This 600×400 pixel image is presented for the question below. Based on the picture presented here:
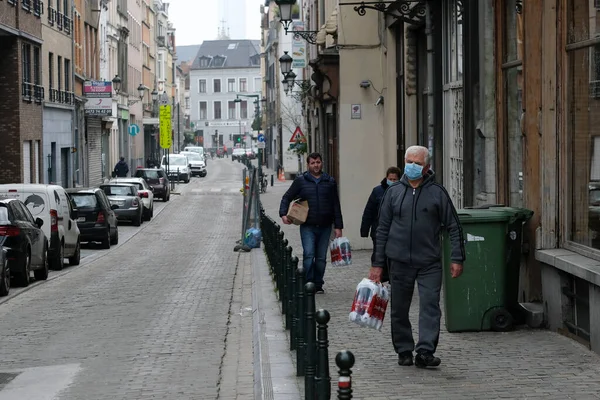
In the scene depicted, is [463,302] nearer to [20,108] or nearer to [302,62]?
[20,108]

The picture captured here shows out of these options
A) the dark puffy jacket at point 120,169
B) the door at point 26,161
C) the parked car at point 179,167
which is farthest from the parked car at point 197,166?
the door at point 26,161

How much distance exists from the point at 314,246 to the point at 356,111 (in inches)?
380

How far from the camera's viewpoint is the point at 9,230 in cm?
1831

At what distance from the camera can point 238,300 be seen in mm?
16406

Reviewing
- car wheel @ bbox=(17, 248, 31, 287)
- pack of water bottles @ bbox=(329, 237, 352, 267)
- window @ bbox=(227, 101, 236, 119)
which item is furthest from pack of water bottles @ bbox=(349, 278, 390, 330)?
window @ bbox=(227, 101, 236, 119)

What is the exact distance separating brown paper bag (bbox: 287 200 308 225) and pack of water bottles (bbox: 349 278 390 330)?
5.57 meters

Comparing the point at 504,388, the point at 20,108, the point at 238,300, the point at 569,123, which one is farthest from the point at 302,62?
the point at 504,388

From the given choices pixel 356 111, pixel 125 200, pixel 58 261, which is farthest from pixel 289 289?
pixel 125 200

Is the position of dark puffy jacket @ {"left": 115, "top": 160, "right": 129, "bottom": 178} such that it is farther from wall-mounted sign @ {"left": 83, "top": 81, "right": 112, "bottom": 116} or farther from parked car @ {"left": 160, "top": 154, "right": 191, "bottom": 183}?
parked car @ {"left": 160, "top": 154, "right": 191, "bottom": 183}

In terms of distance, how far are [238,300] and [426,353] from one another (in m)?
7.53

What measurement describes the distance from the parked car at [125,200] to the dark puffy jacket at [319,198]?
80.0 ft

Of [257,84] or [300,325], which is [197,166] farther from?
[257,84]

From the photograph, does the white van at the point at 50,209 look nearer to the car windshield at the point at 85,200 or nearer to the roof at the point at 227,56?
the car windshield at the point at 85,200

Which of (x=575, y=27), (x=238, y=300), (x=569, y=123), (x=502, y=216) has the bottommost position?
(x=238, y=300)
